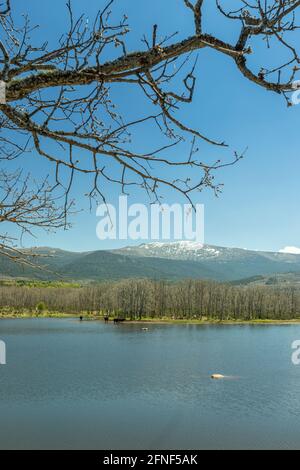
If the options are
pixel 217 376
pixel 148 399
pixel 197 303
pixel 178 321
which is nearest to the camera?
pixel 148 399

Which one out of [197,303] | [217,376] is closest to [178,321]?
[197,303]

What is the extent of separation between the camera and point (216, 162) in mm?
2432

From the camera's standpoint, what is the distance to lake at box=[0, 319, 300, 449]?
16.8 m

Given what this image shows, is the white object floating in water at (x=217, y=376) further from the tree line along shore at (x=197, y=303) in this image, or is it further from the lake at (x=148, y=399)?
the tree line along shore at (x=197, y=303)

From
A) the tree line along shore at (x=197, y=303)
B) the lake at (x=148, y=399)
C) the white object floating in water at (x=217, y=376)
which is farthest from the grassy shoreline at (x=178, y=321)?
the white object floating in water at (x=217, y=376)

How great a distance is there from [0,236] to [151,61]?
2.28 metres

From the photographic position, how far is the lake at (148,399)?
16.8m

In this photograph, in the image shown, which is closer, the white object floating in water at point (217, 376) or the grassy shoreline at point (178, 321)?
the white object floating in water at point (217, 376)

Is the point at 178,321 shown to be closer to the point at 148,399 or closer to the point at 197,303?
the point at 197,303

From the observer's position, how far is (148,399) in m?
22.7

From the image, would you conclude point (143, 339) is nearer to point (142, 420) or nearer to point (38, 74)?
point (142, 420)

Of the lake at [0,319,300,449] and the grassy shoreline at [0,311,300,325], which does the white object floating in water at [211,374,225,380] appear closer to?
the lake at [0,319,300,449]

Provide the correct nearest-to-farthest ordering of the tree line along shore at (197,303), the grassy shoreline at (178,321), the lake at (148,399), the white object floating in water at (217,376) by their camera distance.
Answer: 1. the lake at (148,399)
2. the white object floating in water at (217,376)
3. the grassy shoreline at (178,321)
4. the tree line along shore at (197,303)

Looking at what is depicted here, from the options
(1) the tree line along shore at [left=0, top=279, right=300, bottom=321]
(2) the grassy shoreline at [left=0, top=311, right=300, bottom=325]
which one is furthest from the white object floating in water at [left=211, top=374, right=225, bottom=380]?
(1) the tree line along shore at [left=0, top=279, right=300, bottom=321]
